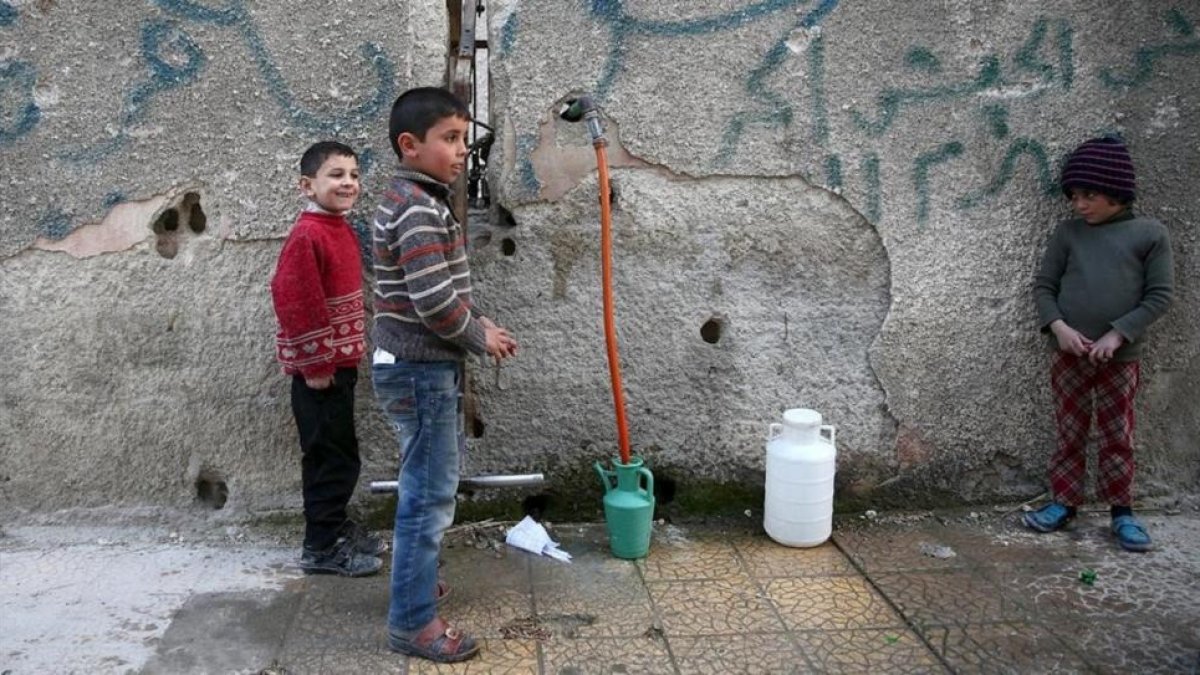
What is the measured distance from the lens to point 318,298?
9.69 ft

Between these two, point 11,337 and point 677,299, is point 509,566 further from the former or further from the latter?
point 11,337

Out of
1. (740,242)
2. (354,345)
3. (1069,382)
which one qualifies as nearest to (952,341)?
(1069,382)

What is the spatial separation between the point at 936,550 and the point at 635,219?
152 centimetres

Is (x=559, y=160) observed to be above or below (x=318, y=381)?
above

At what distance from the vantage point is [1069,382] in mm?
3451

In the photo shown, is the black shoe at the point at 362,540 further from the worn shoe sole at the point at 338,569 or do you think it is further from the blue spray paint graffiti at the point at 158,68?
the blue spray paint graffiti at the point at 158,68

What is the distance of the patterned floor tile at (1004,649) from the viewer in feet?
8.43

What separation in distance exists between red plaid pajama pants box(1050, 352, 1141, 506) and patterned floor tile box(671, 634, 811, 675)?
1.42 m

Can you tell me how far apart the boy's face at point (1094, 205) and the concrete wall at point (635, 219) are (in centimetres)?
16

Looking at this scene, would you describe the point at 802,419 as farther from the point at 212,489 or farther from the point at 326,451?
the point at 212,489

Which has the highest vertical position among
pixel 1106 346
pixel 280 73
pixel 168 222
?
pixel 280 73

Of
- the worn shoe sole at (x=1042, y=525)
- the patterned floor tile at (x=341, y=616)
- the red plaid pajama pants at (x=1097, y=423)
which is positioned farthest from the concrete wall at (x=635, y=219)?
the patterned floor tile at (x=341, y=616)

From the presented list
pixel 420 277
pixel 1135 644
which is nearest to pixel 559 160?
pixel 420 277

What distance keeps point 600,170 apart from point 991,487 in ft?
6.24
